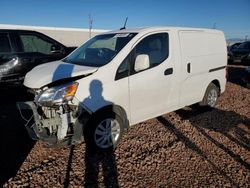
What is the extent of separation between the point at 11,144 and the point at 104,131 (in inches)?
65.6

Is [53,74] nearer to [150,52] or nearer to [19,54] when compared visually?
[150,52]

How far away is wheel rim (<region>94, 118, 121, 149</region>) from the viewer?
352cm

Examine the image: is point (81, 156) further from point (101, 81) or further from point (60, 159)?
point (101, 81)

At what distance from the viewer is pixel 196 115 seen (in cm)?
538

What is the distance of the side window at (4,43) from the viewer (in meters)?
5.99

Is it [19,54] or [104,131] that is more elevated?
[19,54]

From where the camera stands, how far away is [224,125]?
15.6 ft

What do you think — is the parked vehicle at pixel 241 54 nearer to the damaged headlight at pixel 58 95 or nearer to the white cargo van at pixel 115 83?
the white cargo van at pixel 115 83

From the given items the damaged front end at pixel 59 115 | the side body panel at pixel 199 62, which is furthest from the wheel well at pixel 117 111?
the side body panel at pixel 199 62

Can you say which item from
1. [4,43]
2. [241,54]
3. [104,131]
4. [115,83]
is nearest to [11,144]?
[104,131]

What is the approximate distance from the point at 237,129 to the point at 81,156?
10.1ft

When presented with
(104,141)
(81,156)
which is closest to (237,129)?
(104,141)

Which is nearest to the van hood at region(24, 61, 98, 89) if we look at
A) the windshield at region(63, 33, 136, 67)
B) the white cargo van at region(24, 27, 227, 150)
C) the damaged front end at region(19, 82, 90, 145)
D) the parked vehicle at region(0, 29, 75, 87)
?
the white cargo van at region(24, 27, 227, 150)

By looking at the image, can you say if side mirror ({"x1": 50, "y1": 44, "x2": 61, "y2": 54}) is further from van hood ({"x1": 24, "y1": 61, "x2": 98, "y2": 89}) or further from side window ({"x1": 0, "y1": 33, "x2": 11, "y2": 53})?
van hood ({"x1": 24, "y1": 61, "x2": 98, "y2": 89})
